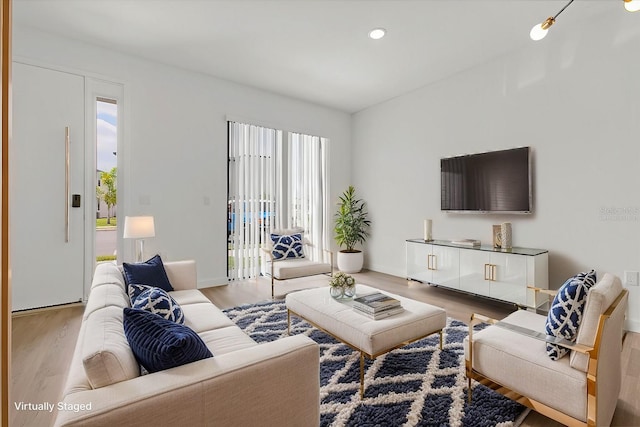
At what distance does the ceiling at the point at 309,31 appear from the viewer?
2789mm

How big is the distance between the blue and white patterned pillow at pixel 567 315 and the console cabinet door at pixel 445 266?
225 cm

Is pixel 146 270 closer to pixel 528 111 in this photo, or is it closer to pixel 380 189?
pixel 380 189

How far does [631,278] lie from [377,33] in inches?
129

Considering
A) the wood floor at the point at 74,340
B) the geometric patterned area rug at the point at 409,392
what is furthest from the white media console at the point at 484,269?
the geometric patterned area rug at the point at 409,392

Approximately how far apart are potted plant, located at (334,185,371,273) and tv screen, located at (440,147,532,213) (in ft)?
5.17

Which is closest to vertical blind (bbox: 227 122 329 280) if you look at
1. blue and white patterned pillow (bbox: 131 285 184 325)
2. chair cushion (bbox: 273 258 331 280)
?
chair cushion (bbox: 273 258 331 280)

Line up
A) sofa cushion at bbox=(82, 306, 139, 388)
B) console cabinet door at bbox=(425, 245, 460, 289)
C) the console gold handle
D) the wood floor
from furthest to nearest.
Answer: console cabinet door at bbox=(425, 245, 460, 289)
the console gold handle
the wood floor
sofa cushion at bbox=(82, 306, 139, 388)

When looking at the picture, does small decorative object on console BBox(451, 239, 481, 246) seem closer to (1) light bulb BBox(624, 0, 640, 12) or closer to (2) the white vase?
(2) the white vase

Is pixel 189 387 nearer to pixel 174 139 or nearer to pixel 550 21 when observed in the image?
pixel 550 21

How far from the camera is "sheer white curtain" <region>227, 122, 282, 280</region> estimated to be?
452 centimetres

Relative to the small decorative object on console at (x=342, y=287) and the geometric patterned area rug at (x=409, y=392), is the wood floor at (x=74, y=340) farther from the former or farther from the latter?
the small decorative object on console at (x=342, y=287)

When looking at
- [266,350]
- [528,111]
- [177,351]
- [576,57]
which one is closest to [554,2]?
[576,57]

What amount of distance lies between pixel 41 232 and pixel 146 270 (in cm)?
180

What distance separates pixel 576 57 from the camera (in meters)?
3.11
